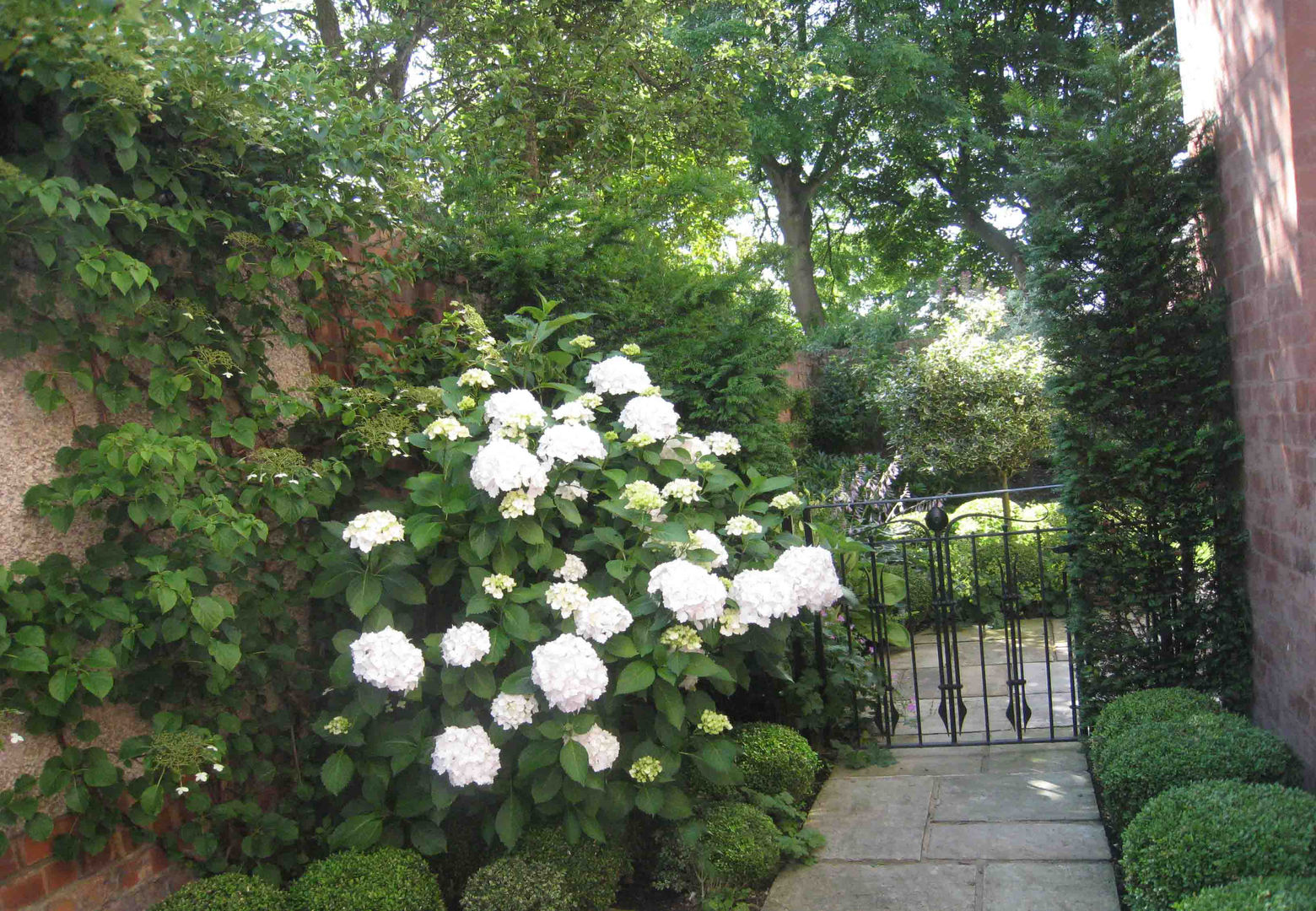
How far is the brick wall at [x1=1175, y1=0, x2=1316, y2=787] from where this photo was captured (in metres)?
2.73

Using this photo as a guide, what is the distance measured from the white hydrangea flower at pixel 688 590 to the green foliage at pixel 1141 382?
1838mm

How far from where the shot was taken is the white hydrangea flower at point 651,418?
3291mm

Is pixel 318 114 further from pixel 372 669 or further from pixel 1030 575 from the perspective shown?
pixel 1030 575

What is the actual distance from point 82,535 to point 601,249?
244 cm

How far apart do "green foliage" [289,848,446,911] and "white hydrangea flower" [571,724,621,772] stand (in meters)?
0.59

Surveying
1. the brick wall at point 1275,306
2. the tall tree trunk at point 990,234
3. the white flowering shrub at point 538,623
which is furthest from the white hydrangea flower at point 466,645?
the tall tree trunk at point 990,234

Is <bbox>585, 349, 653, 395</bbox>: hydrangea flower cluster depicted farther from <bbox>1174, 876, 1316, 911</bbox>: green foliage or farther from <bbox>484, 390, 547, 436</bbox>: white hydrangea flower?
<bbox>1174, 876, 1316, 911</bbox>: green foliage

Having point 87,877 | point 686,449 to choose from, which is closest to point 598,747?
point 686,449

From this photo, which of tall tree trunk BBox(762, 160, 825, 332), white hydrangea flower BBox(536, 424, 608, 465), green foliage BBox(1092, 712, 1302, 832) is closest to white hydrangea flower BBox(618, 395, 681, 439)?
white hydrangea flower BBox(536, 424, 608, 465)

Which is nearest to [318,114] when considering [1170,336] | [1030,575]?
[1170,336]

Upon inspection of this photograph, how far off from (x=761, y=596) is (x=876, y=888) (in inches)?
37.2

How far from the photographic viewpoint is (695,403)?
4.39 metres

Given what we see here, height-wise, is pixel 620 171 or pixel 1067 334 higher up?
pixel 620 171

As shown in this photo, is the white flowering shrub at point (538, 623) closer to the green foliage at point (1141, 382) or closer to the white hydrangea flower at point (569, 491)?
the white hydrangea flower at point (569, 491)
